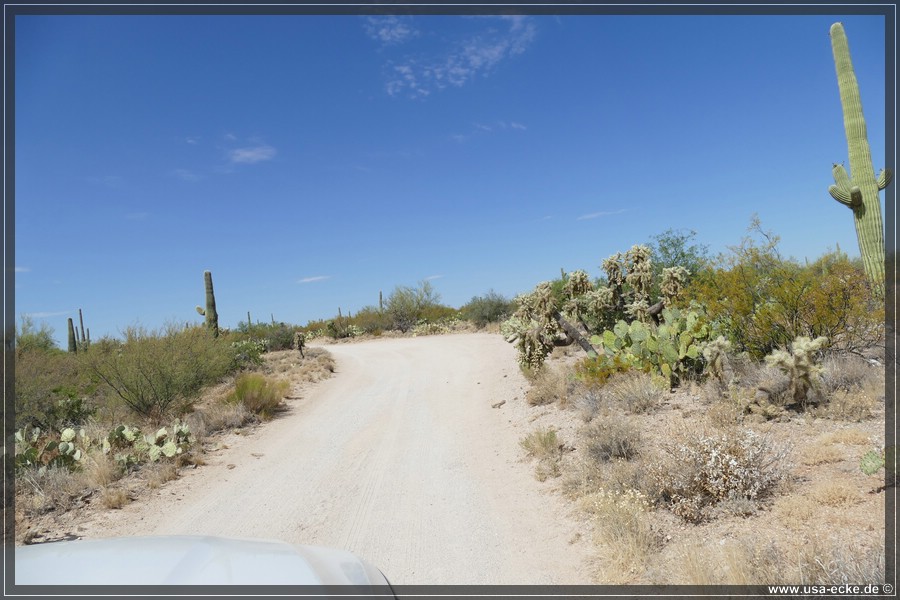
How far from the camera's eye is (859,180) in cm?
1154

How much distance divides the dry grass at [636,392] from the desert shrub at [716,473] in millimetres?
2501

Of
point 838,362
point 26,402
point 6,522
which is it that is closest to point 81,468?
A: point 6,522

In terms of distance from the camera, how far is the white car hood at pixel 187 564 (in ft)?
6.13

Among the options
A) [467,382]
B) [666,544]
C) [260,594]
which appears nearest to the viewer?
[260,594]

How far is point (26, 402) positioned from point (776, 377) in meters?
13.8

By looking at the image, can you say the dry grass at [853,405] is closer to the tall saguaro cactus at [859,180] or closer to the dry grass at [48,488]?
the tall saguaro cactus at [859,180]

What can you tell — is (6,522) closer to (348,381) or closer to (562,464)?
(562,464)

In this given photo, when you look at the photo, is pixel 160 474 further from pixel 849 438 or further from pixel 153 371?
pixel 849 438

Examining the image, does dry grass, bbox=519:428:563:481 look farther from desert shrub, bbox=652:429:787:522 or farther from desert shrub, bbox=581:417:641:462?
desert shrub, bbox=652:429:787:522

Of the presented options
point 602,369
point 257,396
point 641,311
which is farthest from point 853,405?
point 257,396

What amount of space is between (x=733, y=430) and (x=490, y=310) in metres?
23.4

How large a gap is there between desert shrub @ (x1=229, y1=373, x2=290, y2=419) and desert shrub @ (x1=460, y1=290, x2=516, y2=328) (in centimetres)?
1719

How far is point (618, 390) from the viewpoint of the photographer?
27.2 ft

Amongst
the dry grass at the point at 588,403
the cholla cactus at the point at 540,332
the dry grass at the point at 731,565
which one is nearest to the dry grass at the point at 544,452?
the dry grass at the point at 588,403
